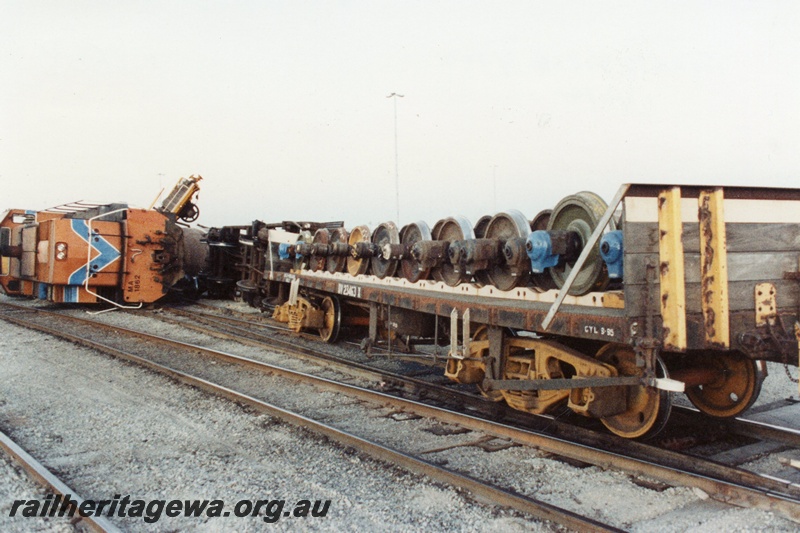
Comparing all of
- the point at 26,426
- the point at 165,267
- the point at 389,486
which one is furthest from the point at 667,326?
the point at 165,267

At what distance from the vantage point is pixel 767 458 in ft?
15.1

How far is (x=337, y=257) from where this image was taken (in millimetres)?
9047

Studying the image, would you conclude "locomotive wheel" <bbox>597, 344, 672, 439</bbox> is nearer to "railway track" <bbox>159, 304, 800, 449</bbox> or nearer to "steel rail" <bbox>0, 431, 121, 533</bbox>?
"railway track" <bbox>159, 304, 800, 449</bbox>

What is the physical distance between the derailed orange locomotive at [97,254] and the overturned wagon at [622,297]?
9832mm

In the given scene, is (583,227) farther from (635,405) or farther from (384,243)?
(384,243)

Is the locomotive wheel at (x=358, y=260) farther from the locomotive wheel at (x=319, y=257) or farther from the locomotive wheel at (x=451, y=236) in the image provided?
the locomotive wheel at (x=451, y=236)

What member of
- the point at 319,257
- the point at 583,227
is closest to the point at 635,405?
the point at 583,227

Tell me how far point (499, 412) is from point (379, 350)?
8.30ft

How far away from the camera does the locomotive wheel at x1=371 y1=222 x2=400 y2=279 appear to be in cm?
767

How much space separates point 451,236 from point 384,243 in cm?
152
